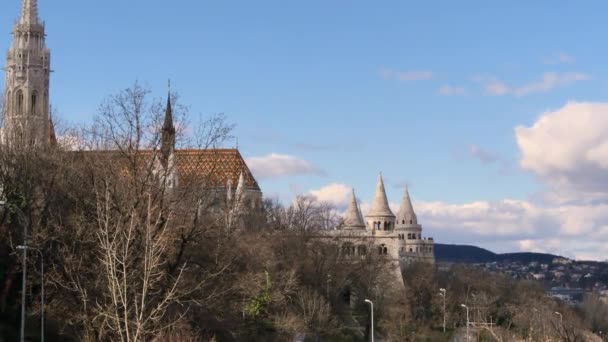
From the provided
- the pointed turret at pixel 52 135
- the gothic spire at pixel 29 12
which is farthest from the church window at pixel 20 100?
the pointed turret at pixel 52 135

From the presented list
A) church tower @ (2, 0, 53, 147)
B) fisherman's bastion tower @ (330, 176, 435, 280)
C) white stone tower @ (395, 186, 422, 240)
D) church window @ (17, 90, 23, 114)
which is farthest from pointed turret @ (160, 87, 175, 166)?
white stone tower @ (395, 186, 422, 240)

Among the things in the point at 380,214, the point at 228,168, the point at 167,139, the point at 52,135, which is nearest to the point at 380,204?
the point at 380,214

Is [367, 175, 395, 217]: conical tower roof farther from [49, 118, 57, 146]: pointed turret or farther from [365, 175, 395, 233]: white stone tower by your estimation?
[49, 118, 57, 146]: pointed turret

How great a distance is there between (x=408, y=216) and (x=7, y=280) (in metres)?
104

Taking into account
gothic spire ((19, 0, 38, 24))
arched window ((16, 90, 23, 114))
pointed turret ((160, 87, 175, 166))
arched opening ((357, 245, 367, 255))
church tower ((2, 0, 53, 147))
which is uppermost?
gothic spire ((19, 0, 38, 24))

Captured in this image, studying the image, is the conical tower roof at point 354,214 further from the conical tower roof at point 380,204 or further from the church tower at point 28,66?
the church tower at point 28,66

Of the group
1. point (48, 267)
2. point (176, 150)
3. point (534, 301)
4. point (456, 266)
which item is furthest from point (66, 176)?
point (456, 266)

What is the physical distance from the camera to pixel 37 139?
4841cm

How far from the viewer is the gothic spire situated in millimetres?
100062

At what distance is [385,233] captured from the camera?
102688 mm

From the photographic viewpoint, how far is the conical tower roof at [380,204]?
119500 mm

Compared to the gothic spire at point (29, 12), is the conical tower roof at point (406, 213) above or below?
below

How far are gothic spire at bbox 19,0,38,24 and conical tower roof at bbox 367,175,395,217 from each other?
144 ft

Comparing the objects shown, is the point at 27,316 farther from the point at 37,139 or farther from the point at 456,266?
the point at 456,266
